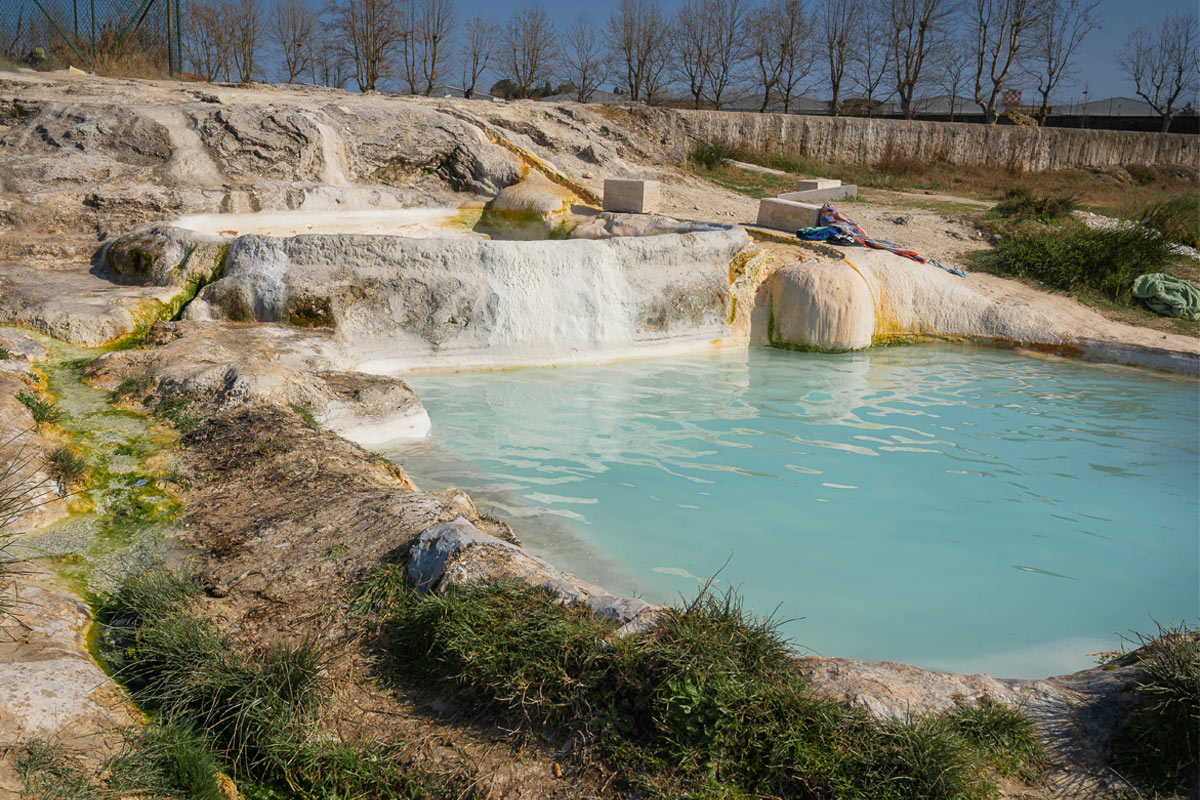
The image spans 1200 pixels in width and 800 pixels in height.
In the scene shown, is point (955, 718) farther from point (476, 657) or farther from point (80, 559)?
point (80, 559)

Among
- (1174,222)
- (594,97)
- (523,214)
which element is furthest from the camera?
(594,97)

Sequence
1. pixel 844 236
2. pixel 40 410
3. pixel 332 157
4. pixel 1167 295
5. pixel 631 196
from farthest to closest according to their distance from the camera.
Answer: pixel 631 196 → pixel 332 157 → pixel 844 236 → pixel 1167 295 → pixel 40 410

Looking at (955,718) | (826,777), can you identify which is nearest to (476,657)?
(826,777)

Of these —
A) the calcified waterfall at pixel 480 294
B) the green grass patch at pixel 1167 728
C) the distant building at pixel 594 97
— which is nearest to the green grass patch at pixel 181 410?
the calcified waterfall at pixel 480 294

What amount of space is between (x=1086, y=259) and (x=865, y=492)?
7.80 meters

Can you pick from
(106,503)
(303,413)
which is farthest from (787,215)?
(106,503)

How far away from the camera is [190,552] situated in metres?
A: 3.76

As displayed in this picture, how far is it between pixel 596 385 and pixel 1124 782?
6177 mm

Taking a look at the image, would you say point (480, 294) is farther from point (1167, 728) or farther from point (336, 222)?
point (1167, 728)

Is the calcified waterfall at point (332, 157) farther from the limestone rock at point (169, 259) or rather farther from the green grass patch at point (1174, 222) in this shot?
the green grass patch at point (1174, 222)

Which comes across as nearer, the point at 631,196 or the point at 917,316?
the point at 917,316

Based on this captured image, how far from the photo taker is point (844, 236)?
11312 mm

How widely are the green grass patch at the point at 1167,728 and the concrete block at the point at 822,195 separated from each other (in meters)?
12.1

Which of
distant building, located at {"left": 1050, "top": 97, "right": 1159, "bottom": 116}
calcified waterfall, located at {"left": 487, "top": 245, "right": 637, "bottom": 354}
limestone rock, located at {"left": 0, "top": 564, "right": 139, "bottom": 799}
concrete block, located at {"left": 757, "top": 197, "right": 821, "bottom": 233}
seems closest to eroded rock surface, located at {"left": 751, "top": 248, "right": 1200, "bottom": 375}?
concrete block, located at {"left": 757, "top": 197, "right": 821, "bottom": 233}
